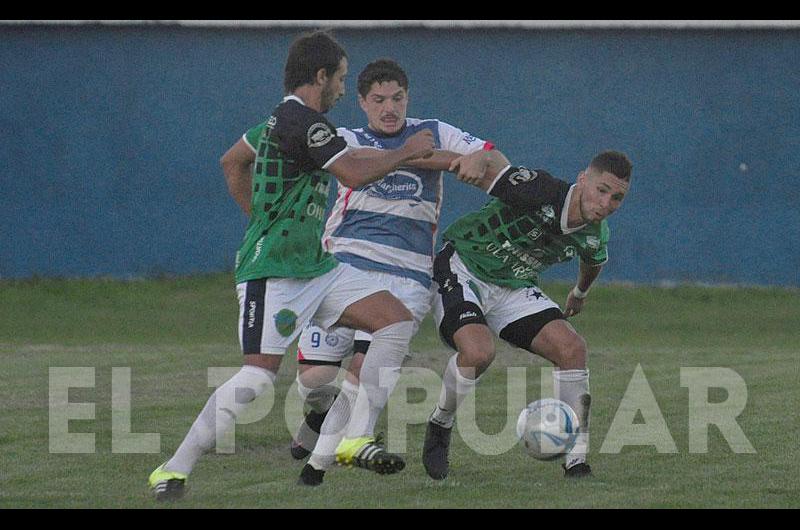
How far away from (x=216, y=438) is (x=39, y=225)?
13.1 m

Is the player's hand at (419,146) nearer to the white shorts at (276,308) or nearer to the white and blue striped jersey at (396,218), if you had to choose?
the white shorts at (276,308)

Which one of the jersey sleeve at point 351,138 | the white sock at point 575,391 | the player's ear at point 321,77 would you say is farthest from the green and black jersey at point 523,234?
the player's ear at point 321,77

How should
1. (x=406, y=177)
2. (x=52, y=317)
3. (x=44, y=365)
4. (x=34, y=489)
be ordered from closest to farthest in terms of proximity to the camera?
1. (x=34, y=489)
2. (x=406, y=177)
3. (x=44, y=365)
4. (x=52, y=317)

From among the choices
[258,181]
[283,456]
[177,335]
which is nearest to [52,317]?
[177,335]

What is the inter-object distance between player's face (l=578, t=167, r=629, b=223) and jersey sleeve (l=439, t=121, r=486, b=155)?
2.24ft

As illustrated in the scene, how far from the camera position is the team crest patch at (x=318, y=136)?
246 inches

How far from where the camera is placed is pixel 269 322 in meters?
6.28

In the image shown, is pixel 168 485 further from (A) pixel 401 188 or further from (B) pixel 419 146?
(A) pixel 401 188

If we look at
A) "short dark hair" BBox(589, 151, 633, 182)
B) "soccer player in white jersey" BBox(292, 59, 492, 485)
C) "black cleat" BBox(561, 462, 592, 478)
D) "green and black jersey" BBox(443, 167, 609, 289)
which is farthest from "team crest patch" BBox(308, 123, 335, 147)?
"black cleat" BBox(561, 462, 592, 478)

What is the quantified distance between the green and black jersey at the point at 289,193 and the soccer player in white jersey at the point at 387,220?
1061 mm

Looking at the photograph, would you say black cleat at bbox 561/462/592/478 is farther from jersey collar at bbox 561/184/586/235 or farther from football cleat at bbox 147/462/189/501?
football cleat at bbox 147/462/189/501

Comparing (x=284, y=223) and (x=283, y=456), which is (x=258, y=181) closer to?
(x=284, y=223)

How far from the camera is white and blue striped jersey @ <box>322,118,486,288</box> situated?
758 cm

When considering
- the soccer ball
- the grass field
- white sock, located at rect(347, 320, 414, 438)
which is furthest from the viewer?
the soccer ball
